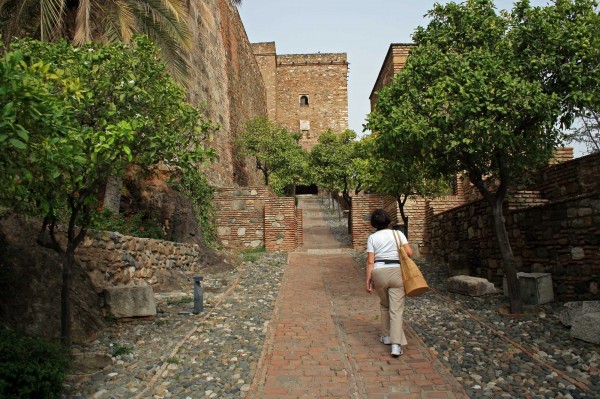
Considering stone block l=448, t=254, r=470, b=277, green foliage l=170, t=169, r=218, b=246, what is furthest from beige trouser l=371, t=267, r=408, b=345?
green foliage l=170, t=169, r=218, b=246

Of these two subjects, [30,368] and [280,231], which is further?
[280,231]

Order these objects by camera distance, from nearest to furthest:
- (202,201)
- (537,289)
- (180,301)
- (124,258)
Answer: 1. (537,289)
2. (180,301)
3. (124,258)
4. (202,201)

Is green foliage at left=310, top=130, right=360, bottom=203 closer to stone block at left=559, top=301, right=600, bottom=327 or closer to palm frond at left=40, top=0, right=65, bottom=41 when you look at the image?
palm frond at left=40, top=0, right=65, bottom=41

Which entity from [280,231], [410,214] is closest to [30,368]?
[410,214]

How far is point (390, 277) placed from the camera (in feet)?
16.2

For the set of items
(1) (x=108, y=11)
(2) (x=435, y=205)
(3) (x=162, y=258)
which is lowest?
(3) (x=162, y=258)

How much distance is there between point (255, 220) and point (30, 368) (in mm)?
11746

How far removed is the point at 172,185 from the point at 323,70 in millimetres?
29870

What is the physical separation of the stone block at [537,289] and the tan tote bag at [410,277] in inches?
108

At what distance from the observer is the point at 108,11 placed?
9.32 meters

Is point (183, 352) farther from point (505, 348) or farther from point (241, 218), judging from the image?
point (241, 218)

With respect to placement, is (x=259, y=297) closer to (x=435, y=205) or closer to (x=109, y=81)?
(x=109, y=81)

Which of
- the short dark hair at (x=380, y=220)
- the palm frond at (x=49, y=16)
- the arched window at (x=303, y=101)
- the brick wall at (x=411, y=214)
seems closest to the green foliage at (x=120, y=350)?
the short dark hair at (x=380, y=220)

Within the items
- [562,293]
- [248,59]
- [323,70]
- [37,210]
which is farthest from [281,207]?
[323,70]
